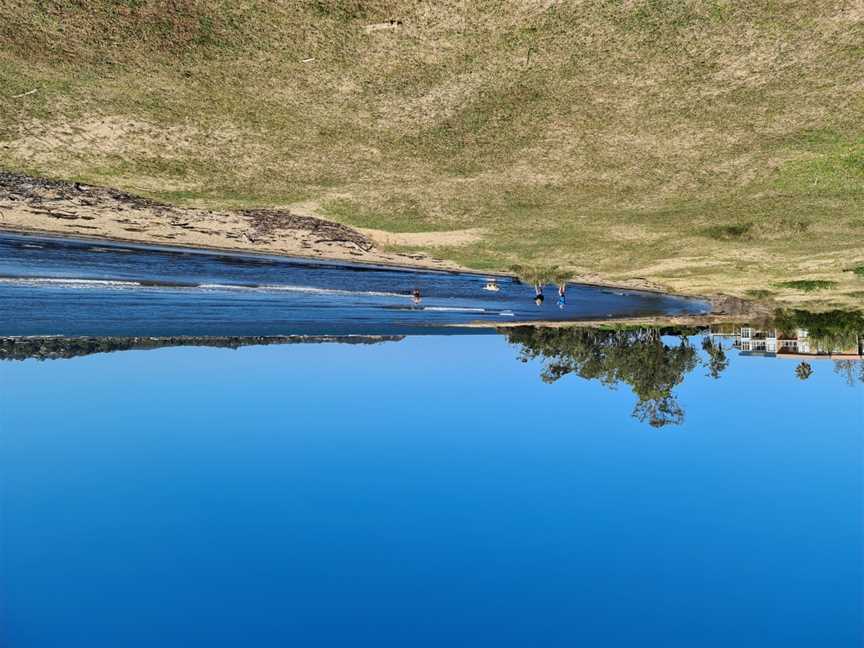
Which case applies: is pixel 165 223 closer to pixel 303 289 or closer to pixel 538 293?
pixel 303 289

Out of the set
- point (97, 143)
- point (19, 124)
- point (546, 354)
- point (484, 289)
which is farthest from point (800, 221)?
point (19, 124)

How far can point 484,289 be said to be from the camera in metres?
30.7

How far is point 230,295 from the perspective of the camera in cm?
2584

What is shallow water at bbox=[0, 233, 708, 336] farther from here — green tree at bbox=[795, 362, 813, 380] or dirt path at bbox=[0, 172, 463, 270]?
green tree at bbox=[795, 362, 813, 380]

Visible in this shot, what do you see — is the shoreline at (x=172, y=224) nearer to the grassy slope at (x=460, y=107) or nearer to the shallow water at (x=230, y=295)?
the shallow water at (x=230, y=295)

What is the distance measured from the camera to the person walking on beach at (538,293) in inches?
1181

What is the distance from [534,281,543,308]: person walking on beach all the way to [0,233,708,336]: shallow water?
17.0 inches

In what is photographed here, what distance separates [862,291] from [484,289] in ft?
69.3

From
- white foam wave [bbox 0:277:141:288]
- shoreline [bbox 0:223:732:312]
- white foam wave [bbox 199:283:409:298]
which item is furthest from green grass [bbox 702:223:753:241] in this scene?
white foam wave [bbox 0:277:141:288]

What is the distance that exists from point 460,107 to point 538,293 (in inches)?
618

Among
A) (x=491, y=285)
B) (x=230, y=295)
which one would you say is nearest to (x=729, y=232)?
(x=491, y=285)

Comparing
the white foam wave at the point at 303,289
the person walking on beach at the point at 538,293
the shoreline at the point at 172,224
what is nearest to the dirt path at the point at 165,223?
the shoreline at the point at 172,224

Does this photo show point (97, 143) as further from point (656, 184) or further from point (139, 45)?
point (656, 184)

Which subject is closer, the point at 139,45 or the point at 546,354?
the point at 139,45
